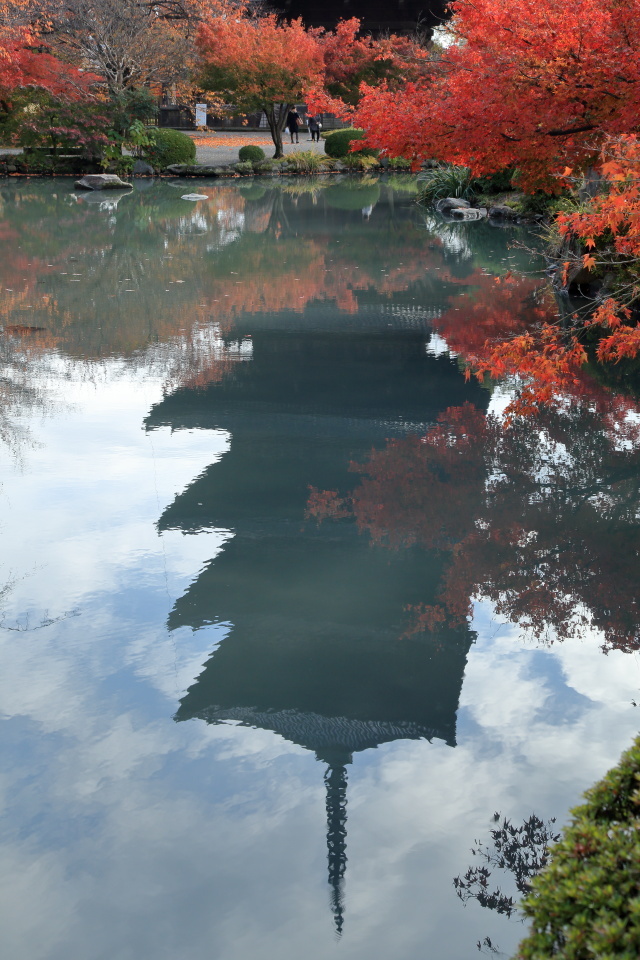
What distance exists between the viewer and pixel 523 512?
5.16 meters

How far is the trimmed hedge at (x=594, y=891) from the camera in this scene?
142 cm

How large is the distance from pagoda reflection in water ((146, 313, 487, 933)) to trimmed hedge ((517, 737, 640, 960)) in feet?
3.62

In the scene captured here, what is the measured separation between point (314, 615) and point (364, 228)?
1446cm

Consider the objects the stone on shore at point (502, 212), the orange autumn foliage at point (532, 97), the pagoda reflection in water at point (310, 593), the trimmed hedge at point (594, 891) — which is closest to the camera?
the trimmed hedge at point (594, 891)

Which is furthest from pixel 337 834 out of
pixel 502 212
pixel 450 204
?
pixel 450 204

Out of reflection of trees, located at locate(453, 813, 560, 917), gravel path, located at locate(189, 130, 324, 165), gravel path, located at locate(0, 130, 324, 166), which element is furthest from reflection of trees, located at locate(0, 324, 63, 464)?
gravel path, located at locate(189, 130, 324, 165)

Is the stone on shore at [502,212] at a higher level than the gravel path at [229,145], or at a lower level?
lower

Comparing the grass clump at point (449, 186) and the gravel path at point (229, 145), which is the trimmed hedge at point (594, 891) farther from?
the gravel path at point (229, 145)

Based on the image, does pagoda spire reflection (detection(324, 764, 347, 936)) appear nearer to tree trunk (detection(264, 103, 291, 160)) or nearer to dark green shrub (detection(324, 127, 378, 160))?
tree trunk (detection(264, 103, 291, 160))

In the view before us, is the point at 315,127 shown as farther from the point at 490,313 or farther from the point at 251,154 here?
the point at 490,313

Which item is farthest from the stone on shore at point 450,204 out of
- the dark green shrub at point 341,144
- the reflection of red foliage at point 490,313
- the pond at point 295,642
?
the pond at point 295,642

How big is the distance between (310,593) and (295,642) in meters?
0.43

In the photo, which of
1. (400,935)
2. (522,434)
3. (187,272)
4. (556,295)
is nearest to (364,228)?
(187,272)

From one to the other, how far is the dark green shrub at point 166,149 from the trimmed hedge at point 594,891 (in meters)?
29.0
